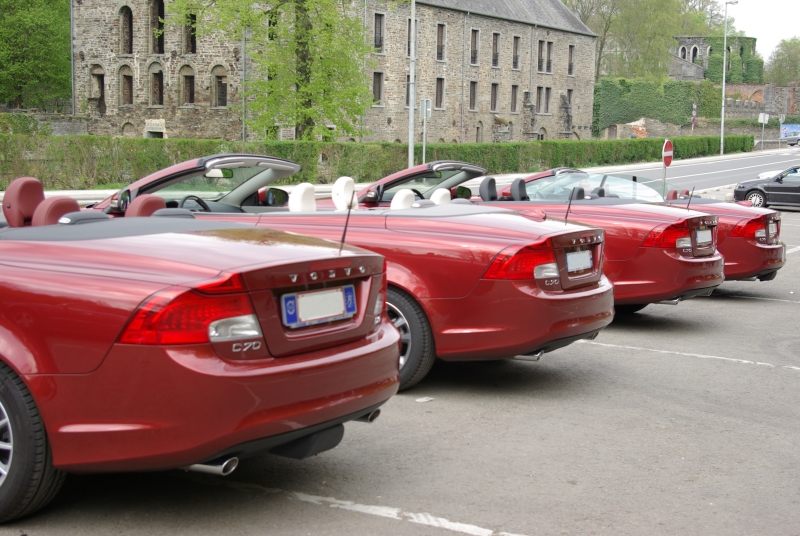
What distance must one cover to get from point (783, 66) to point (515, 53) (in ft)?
223

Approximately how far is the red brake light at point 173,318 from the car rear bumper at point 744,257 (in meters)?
8.69

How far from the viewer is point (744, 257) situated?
11250mm

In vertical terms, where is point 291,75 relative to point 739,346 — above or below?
above

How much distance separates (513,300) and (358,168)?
3537 cm

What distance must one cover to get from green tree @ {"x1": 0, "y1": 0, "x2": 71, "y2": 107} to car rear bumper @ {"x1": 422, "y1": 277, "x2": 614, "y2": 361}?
6722cm

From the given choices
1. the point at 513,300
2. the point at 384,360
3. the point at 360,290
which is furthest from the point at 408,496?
the point at 513,300

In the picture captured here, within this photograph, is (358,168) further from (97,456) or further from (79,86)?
(97,456)

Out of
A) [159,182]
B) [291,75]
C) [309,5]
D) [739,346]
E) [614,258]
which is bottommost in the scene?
[739,346]

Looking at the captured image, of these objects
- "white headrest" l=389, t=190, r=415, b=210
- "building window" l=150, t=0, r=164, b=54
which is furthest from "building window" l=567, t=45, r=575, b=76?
"white headrest" l=389, t=190, r=415, b=210

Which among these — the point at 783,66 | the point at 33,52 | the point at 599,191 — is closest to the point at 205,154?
the point at 599,191

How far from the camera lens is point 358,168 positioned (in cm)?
4131

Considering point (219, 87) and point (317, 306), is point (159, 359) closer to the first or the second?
point (317, 306)

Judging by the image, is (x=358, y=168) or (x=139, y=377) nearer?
(x=139, y=377)

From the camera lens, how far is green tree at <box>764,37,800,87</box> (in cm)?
12600
